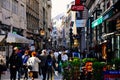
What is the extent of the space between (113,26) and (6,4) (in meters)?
22.7

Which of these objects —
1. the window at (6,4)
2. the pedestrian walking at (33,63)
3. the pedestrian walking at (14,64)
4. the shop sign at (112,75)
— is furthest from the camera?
the window at (6,4)

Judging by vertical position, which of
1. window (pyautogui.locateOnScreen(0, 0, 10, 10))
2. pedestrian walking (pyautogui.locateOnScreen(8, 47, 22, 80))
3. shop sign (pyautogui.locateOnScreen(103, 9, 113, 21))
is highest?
window (pyautogui.locateOnScreen(0, 0, 10, 10))

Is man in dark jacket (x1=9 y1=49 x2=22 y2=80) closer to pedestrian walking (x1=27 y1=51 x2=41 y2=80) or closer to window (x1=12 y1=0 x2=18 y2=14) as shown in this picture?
pedestrian walking (x1=27 y1=51 x2=41 y2=80)

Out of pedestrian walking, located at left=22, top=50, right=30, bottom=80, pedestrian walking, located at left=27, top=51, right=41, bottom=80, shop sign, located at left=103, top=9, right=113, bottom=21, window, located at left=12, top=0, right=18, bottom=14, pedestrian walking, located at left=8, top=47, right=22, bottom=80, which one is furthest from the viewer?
window, located at left=12, top=0, right=18, bottom=14

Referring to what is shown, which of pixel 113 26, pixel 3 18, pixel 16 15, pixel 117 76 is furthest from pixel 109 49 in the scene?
pixel 16 15

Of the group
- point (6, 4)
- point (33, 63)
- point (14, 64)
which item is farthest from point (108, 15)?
point (6, 4)

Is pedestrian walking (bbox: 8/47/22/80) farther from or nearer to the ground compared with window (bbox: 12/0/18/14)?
nearer to the ground

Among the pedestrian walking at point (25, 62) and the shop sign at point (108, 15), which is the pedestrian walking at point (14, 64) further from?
the shop sign at point (108, 15)

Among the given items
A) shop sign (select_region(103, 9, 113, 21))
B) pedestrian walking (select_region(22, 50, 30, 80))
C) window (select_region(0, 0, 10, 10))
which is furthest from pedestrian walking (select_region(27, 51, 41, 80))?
window (select_region(0, 0, 10, 10))

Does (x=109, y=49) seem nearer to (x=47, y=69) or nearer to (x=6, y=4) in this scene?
(x=47, y=69)

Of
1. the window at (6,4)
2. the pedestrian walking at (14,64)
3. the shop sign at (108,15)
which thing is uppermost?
the window at (6,4)

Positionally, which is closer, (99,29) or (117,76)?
(117,76)

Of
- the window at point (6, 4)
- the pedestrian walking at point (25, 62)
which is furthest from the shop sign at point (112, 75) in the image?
the window at point (6, 4)

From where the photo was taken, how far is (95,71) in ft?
53.5
